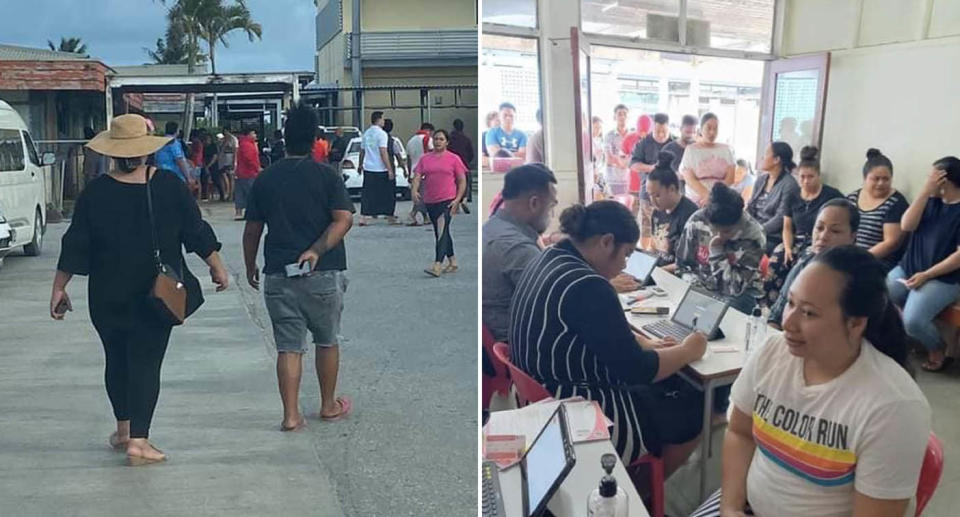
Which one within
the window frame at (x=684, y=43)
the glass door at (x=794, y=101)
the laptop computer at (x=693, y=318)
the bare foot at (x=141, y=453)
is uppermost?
the window frame at (x=684, y=43)

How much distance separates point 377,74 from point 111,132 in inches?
22.8

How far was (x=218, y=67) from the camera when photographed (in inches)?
72.5

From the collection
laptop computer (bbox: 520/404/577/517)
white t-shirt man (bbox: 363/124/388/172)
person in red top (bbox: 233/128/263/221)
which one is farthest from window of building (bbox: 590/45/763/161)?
person in red top (bbox: 233/128/263/221)

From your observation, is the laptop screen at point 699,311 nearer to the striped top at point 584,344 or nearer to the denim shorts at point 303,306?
the striped top at point 584,344

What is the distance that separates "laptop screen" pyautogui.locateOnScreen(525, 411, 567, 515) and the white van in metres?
1.20

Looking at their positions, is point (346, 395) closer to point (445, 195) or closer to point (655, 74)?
point (445, 195)

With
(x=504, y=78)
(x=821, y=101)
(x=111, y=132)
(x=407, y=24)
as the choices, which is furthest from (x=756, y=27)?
(x=111, y=132)

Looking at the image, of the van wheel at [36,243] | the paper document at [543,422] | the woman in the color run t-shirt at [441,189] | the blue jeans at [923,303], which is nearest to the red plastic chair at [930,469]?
the blue jeans at [923,303]

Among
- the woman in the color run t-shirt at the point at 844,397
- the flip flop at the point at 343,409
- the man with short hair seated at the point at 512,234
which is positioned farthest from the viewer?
the flip flop at the point at 343,409

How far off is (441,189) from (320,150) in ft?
1.55

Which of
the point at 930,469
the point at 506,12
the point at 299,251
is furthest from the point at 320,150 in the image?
the point at 930,469

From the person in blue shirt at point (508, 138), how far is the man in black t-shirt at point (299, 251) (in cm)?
80

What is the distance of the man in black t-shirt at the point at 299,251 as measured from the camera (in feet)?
7.06

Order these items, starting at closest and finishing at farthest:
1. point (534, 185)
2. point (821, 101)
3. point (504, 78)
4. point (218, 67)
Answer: point (821, 101), point (504, 78), point (534, 185), point (218, 67)
